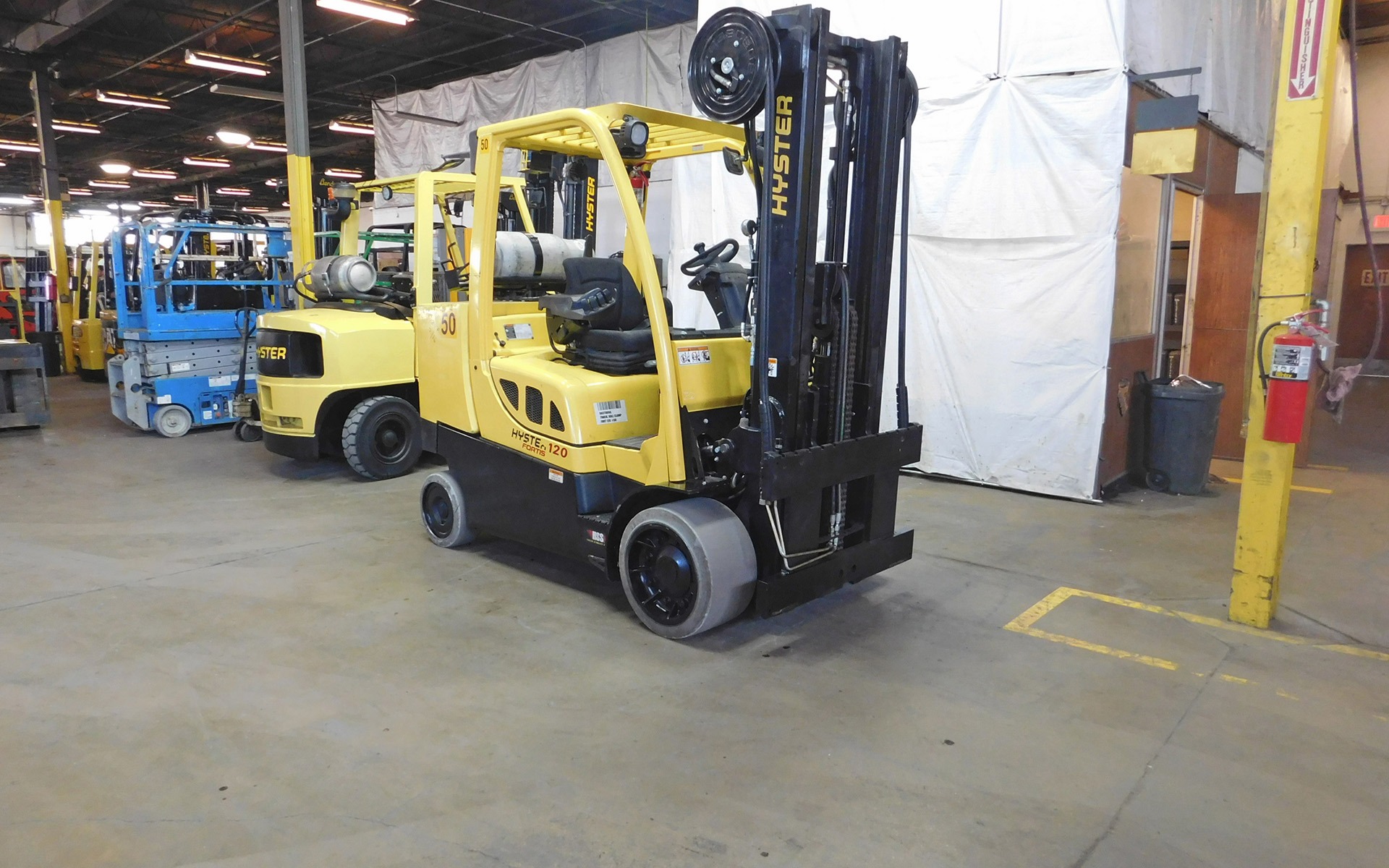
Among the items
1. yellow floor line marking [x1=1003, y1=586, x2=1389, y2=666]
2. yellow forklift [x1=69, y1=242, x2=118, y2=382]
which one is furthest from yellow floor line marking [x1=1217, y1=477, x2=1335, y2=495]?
yellow forklift [x1=69, y1=242, x2=118, y2=382]

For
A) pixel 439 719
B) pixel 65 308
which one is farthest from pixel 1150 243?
pixel 65 308

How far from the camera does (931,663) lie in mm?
3859

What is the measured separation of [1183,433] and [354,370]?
6.69 meters

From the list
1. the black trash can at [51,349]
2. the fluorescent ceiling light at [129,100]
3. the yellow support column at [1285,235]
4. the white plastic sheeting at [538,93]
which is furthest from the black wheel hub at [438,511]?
the black trash can at [51,349]

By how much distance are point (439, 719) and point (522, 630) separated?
0.90m

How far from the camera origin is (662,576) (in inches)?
158

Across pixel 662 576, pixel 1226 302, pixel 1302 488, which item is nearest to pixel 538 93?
pixel 1226 302

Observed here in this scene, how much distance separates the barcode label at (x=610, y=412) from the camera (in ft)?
14.2

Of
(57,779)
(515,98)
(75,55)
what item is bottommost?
(57,779)

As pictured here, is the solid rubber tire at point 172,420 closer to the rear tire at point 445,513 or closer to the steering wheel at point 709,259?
the rear tire at point 445,513

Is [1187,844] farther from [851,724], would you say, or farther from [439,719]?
[439,719]

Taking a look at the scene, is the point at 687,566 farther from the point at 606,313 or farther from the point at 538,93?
the point at 538,93

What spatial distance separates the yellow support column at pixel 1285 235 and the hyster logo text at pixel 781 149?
219 cm

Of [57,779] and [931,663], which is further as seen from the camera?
[931,663]
